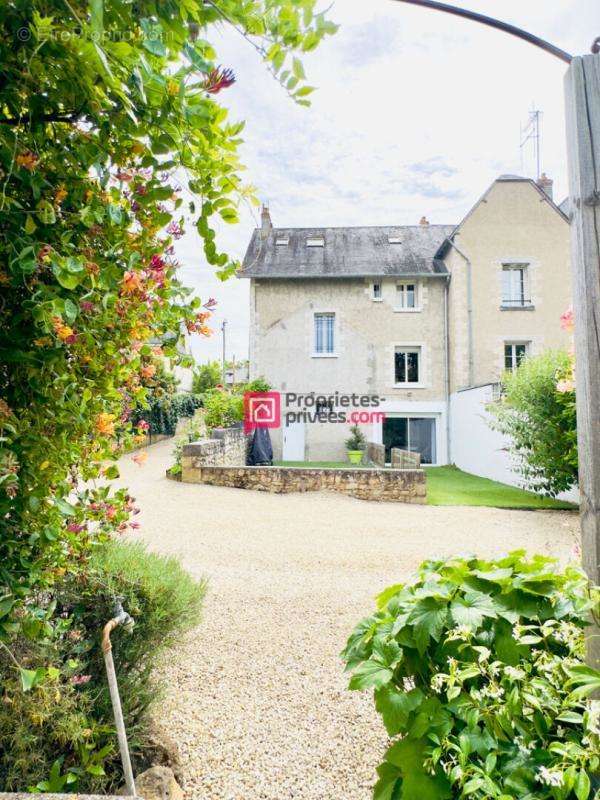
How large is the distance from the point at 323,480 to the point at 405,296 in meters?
9.96

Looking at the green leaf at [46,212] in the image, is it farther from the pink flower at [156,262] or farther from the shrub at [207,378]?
the shrub at [207,378]

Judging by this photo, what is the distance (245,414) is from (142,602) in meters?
13.7

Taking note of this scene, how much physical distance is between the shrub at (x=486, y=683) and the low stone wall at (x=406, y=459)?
406 inches

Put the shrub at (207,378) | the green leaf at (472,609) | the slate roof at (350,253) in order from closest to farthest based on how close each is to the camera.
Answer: the green leaf at (472,609) < the slate roof at (350,253) < the shrub at (207,378)

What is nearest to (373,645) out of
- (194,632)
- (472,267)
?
(194,632)

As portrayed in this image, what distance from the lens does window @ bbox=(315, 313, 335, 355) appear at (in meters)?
17.9

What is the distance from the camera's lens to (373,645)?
1.67 m

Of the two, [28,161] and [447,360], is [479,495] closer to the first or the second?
[447,360]

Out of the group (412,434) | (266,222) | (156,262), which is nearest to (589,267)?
(156,262)

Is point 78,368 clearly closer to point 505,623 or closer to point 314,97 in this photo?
point 314,97

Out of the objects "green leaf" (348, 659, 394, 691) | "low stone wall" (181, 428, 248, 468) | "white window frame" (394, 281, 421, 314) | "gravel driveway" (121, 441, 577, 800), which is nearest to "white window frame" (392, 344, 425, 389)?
"white window frame" (394, 281, 421, 314)

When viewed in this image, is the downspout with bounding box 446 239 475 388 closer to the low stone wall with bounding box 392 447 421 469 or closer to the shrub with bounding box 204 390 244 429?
the low stone wall with bounding box 392 447 421 469

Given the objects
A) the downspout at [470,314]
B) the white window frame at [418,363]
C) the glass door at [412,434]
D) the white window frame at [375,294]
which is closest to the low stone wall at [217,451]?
the glass door at [412,434]

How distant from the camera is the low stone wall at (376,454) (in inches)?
564
